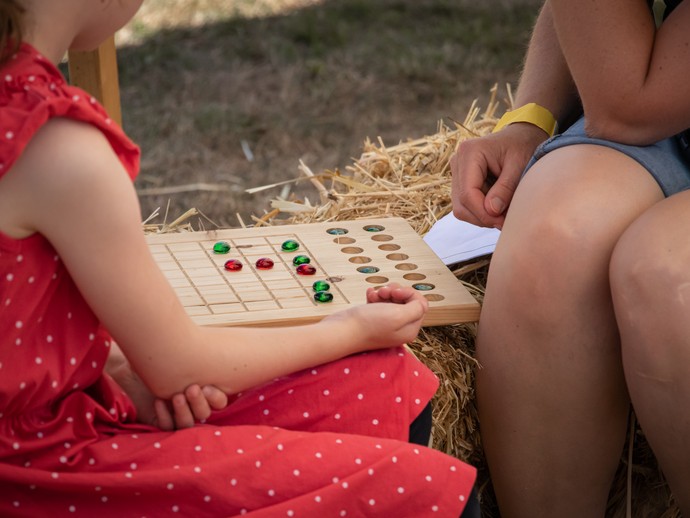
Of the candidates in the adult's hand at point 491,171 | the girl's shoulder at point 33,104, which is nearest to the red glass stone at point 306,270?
the adult's hand at point 491,171

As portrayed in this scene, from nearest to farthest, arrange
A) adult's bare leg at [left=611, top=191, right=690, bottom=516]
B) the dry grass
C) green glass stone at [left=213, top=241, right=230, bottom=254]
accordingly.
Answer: adult's bare leg at [left=611, top=191, right=690, bottom=516] → green glass stone at [left=213, top=241, right=230, bottom=254] → the dry grass

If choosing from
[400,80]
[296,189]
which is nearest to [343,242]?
[296,189]

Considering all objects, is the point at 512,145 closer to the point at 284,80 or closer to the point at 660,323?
the point at 660,323

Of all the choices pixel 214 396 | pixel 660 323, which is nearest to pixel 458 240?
pixel 660 323

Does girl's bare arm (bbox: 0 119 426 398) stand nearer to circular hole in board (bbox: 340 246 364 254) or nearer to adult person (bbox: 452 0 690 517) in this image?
adult person (bbox: 452 0 690 517)

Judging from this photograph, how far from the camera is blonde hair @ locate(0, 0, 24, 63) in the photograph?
0.87 m

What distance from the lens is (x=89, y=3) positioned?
93cm

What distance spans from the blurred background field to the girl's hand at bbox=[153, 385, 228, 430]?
5.73ft

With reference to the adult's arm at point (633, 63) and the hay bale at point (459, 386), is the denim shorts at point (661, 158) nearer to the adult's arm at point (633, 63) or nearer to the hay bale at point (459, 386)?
the adult's arm at point (633, 63)

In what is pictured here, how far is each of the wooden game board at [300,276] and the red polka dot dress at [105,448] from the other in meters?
0.29

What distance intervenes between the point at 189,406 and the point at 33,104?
0.33m

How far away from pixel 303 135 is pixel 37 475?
251cm

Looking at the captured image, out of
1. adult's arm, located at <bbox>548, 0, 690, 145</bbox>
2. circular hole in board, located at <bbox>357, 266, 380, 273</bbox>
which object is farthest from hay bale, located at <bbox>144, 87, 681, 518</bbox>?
adult's arm, located at <bbox>548, 0, 690, 145</bbox>

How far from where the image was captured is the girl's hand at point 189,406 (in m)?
1.00
